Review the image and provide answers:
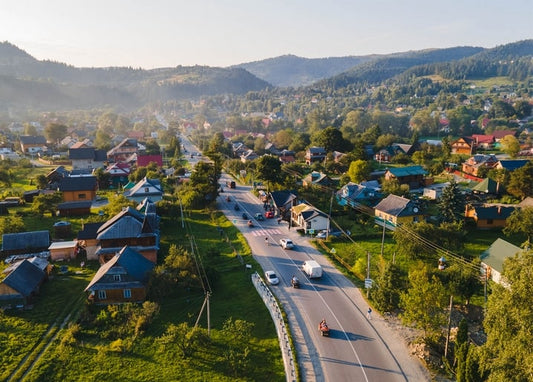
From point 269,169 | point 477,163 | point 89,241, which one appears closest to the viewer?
point 89,241

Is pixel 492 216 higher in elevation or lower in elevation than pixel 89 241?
lower

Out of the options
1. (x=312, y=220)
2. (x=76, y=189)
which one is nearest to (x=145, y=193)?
(x=76, y=189)

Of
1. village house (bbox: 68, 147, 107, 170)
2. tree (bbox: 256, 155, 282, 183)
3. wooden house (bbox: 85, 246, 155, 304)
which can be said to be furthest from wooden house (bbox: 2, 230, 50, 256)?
village house (bbox: 68, 147, 107, 170)

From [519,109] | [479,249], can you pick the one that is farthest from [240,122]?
[479,249]

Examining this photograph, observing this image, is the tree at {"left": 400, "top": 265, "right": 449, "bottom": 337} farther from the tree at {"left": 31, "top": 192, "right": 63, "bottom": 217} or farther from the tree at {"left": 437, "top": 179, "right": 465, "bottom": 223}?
the tree at {"left": 31, "top": 192, "right": 63, "bottom": 217}

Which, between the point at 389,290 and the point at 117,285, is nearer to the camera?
the point at 389,290

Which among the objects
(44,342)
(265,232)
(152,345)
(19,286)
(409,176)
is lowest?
(152,345)

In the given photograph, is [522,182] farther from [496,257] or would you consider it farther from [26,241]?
[26,241]
